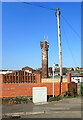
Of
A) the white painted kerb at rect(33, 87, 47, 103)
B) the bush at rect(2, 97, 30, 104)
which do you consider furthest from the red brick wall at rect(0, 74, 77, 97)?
the white painted kerb at rect(33, 87, 47, 103)

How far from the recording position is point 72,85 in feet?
42.4

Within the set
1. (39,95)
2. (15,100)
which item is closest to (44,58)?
(39,95)

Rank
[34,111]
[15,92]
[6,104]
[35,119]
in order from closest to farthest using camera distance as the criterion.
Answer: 1. [35,119]
2. [34,111]
3. [6,104]
4. [15,92]

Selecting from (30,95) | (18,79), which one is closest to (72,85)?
(30,95)

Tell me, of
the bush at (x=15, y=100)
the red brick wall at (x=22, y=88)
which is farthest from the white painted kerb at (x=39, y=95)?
the red brick wall at (x=22, y=88)

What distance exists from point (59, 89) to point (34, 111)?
4.58m

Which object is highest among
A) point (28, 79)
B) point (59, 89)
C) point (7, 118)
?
point (28, 79)

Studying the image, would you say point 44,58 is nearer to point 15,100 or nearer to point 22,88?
point 22,88

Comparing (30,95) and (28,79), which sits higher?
(28,79)

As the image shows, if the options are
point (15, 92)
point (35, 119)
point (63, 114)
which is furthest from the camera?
point (15, 92)

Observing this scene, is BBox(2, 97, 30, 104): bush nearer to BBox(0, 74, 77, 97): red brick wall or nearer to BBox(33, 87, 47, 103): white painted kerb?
BBox(0, 74, 77, 97): red brick wall

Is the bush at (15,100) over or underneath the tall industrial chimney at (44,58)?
underneath

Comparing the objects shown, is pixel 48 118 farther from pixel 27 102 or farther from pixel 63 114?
pixel 27 102

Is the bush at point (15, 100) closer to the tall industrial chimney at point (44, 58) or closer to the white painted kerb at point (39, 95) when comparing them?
the white painted kerb at point (39, 95)
